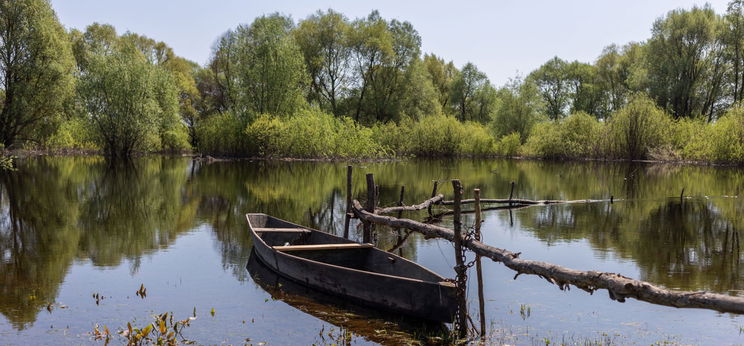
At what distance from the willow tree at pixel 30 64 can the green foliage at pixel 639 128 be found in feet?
163

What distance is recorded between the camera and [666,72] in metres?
56.7

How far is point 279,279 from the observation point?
40.5ft

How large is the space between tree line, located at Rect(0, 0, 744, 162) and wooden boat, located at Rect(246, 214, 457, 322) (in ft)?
131

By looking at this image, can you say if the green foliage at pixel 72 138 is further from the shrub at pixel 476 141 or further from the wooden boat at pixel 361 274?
the wooden boat at pixel 361 274

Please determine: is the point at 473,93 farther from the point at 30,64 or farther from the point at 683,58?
the point at 30,64

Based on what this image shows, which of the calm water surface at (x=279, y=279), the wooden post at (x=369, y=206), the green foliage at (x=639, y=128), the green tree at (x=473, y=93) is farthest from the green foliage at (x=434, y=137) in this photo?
the wooden post at (x=369, y=206)

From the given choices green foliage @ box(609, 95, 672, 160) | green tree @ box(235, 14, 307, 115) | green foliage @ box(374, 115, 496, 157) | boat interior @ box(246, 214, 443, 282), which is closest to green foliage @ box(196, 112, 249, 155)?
green tree @ box(235, 14, 307, 115)

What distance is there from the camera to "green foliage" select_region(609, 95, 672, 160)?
174ft

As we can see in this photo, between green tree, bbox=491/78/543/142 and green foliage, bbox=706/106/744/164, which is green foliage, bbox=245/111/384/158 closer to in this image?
green tree, bbox=491/78/543/142

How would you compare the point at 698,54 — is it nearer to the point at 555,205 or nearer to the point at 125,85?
the point at 555,205

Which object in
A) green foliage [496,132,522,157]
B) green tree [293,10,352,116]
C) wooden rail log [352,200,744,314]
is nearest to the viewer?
wooden rail log [352,200,744,314]

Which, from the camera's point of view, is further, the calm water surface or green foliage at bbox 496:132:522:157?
green foliage at bbox 496:132:522:157

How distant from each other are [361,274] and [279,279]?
3231 mm

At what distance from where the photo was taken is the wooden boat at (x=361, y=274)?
28.7ft
